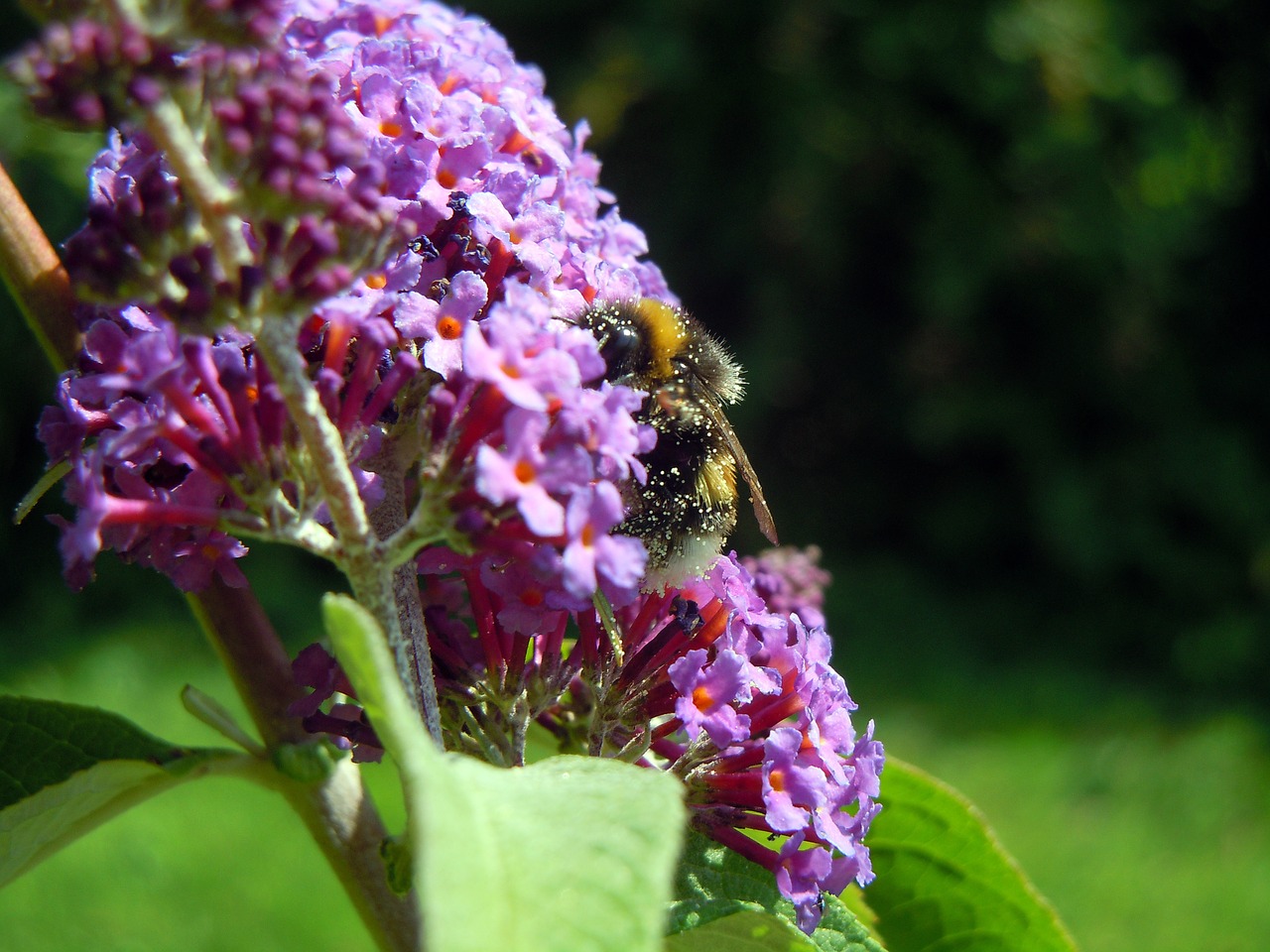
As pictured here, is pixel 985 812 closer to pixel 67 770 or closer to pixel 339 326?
pixel 67 770

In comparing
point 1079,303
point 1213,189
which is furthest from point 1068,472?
point 1213,189

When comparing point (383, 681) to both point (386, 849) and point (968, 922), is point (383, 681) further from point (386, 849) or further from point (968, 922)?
point (968, 922)

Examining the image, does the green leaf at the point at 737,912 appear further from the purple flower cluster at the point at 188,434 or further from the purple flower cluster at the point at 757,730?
the purple flower cluster at the point at 188,434

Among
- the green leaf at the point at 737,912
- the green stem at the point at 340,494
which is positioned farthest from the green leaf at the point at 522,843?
the green leaf at the point at 737,912

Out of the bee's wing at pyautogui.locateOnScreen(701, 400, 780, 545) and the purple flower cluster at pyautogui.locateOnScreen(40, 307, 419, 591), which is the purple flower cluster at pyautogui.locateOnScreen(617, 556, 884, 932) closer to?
the bee's wing at pyautogui.locateOnScreen(701, 400, 780, 545)

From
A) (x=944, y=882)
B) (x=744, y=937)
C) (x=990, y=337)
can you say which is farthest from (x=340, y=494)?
(x=990, y=337)
